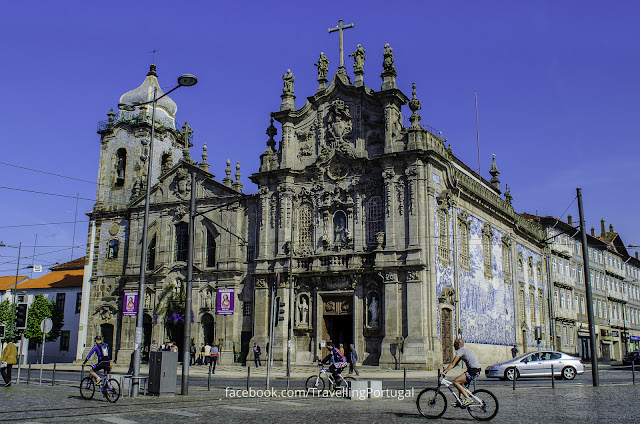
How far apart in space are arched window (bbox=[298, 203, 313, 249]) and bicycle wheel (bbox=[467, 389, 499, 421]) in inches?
1067

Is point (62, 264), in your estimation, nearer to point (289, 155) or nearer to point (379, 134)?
point (289, 155)

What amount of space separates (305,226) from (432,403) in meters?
27.5

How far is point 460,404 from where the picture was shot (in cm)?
1358

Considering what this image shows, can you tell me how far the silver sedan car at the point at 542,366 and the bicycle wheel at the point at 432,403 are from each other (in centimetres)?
1640

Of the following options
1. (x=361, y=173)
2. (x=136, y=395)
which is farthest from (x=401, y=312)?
(x=136, y=395)

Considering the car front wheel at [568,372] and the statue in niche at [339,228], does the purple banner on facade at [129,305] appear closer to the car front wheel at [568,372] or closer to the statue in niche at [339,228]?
the statue in niche at [339,228]

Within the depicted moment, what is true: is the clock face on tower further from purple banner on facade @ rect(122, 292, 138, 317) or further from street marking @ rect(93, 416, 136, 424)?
A: street marking @ rect(93, 416, 136, 424)

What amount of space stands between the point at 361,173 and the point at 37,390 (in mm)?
23410

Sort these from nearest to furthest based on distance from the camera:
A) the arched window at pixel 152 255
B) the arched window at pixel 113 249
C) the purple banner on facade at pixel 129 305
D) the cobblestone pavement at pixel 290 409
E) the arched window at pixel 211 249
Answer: the cobblestone pavement at pixel 290 409 < the arched window at pixel 211 249 < the purple banner on facade at pixel 129 305 < the arched window at pixel 152 255 < the arched window at pixel 113 249

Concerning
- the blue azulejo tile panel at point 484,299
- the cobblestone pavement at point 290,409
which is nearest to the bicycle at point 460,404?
the cobblestone pavement at point 290,409

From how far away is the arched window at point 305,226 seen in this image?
40469mm

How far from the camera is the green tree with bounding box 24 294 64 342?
52.9m

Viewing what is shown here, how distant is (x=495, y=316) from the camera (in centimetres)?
4588

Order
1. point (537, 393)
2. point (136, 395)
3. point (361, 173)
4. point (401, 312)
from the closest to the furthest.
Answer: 1. point (136, 395)
2. point (537, 393)
3. point (401, 312)
4. point (361, 173)
